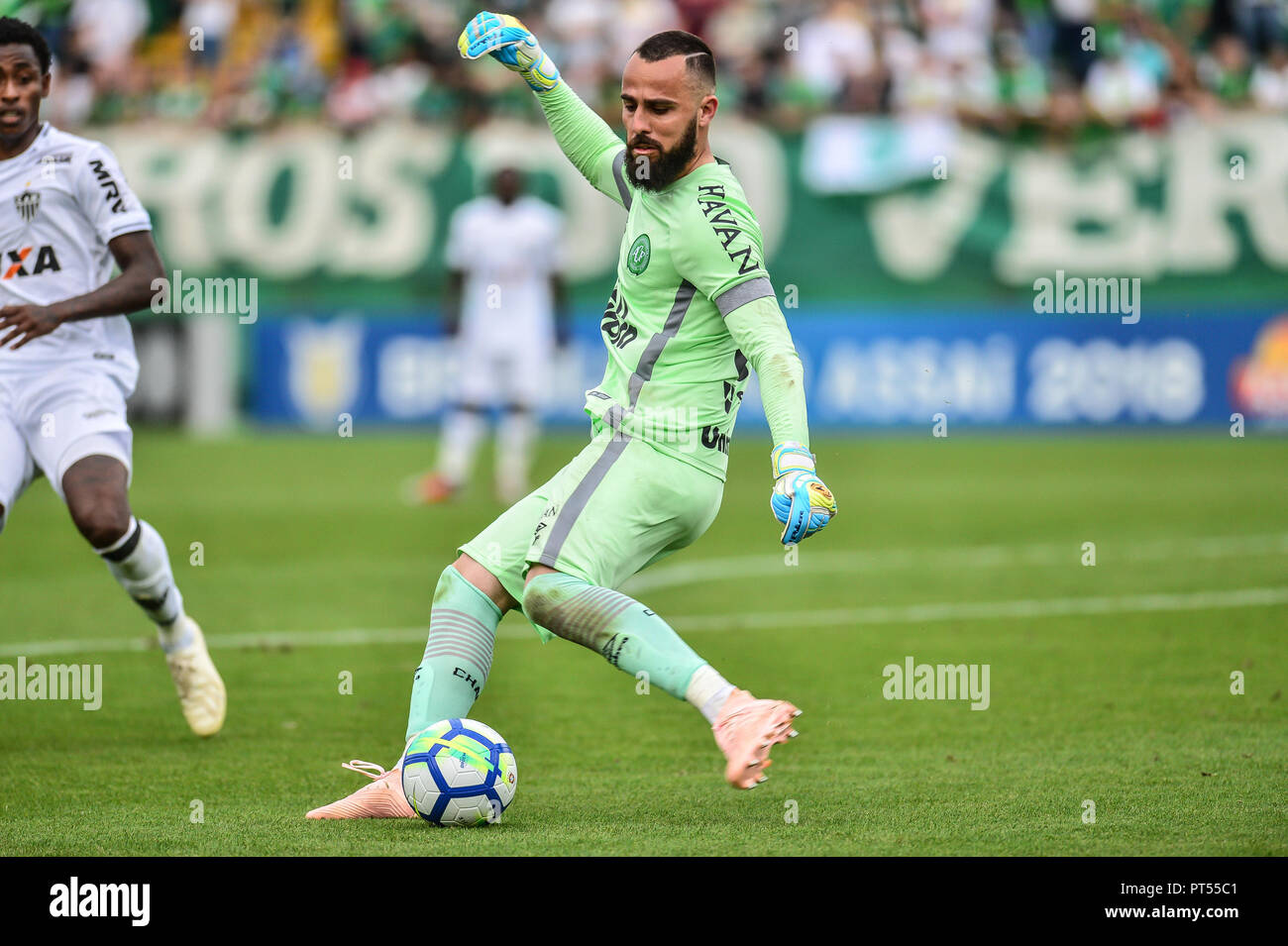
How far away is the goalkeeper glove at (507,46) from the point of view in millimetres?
5906

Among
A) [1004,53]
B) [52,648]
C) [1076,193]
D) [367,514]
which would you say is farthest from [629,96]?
[1004,53]

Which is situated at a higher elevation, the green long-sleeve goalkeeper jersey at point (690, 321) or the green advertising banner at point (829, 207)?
the green advertising banner at point (829, 207)

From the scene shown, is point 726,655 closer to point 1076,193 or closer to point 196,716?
point 196,716

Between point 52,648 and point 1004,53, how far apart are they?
50.9 feet

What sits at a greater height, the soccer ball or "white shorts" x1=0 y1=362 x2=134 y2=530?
→ "white shorts" x1=0 y1=362 x2=134 y2=530

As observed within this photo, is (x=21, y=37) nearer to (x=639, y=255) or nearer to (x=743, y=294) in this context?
(x=639, y=255)

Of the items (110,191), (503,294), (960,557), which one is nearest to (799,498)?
(110,191)

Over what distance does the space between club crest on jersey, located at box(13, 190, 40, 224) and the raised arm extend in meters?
1.97

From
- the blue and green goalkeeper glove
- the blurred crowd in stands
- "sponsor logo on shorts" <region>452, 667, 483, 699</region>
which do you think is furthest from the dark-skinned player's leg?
the blurred crowd in stands

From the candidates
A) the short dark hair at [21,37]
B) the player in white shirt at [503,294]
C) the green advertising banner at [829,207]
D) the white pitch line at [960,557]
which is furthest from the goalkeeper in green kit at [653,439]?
the green advertising banner at [829,207]

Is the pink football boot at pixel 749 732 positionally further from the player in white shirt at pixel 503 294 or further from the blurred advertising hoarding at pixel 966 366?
the blurred advertising hoarding at pixel 966 366

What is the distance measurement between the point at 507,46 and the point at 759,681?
337 cm

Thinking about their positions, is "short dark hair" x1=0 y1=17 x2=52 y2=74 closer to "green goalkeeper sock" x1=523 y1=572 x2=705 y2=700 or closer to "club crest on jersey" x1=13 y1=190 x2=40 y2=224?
"club crest on jersey" x1=13 y1=190 x2=40 y2=224

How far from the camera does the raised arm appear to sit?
19.4ft
